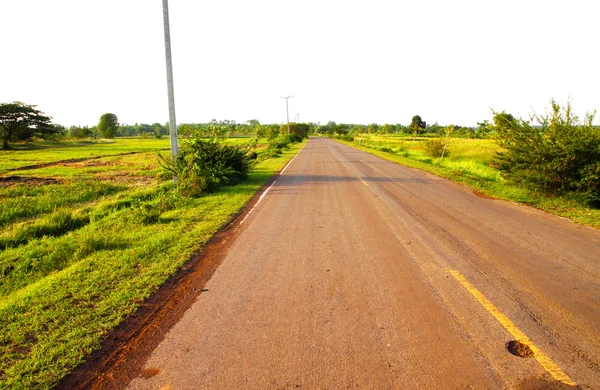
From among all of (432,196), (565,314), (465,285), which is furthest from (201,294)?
(432,196)

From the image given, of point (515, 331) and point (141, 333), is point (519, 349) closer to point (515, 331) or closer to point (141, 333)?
point (515, 331)

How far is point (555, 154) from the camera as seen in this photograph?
10727 mm

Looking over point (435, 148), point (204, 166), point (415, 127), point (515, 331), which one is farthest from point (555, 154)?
point (415, 127)

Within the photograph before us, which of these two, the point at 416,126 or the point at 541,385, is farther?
the point at 416,126

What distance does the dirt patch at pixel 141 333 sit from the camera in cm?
292

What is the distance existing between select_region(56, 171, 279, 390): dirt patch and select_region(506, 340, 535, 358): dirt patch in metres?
3.16

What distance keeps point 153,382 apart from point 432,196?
10.2 meters

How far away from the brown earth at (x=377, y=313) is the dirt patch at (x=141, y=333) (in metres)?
0.02

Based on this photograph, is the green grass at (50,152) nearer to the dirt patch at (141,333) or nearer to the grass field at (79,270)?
the grass field at (79,270)

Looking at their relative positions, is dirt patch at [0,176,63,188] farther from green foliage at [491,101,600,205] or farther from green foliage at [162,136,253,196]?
green foliage at [491,101,600,205]

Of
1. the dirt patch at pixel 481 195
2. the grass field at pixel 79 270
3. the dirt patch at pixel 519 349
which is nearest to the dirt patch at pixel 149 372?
the grass field at pixel 79 270

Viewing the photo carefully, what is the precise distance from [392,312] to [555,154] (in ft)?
32.2

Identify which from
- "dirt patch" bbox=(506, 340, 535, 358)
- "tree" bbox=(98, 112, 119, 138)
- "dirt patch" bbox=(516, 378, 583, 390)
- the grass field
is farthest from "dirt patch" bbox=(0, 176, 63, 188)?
"tree" bbox=(98, 112, 119, 138)

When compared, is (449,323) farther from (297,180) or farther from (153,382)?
(297,180)
